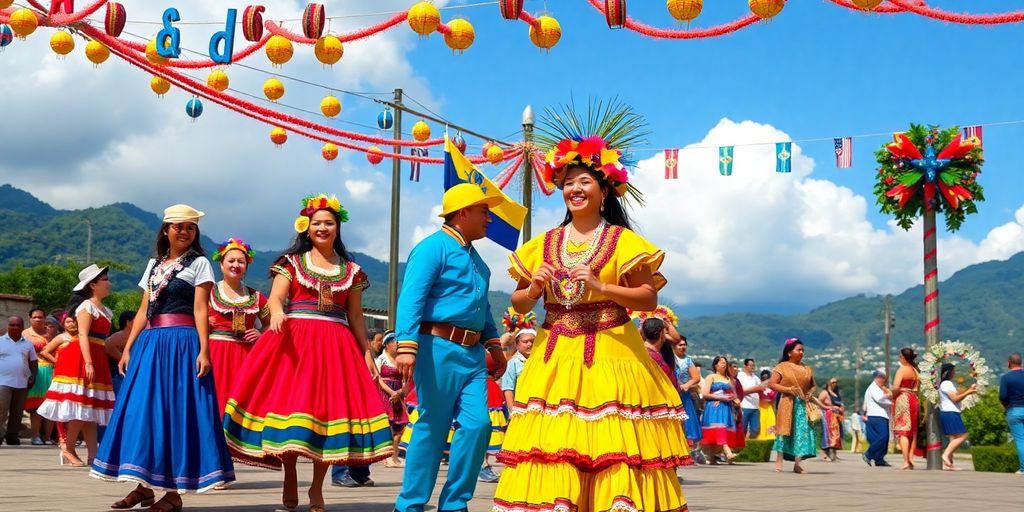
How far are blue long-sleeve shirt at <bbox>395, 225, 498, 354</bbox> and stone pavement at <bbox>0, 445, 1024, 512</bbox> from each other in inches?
67.1

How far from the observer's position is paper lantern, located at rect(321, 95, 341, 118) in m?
18.0

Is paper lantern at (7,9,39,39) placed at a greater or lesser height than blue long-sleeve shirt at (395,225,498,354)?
greater

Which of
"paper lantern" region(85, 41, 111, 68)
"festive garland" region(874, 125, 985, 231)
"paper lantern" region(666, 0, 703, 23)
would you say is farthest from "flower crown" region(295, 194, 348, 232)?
"festive garland" region(874, 125, 985, 231)

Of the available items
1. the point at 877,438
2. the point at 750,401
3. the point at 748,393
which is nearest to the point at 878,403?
the point at 877,438

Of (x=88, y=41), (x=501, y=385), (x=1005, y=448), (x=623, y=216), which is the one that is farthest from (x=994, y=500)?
(x=88, y=41)

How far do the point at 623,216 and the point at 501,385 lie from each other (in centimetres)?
616

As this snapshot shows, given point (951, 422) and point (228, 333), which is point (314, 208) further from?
point (951, 422)

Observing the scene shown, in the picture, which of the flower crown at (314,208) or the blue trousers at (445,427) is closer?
the blue trousers at (445,427)

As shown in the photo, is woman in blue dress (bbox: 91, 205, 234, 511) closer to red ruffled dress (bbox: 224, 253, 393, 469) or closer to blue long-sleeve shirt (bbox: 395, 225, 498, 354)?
red ruffled dress (bbox: 224, 253, 393, 469)

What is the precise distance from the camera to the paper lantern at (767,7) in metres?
11.8

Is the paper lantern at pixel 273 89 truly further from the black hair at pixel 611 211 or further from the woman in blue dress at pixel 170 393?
the black hair at pixel 611 211

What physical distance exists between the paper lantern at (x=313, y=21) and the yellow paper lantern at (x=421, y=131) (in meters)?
6.09

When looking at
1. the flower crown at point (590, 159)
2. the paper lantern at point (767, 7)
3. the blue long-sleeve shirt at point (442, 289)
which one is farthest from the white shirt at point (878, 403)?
the flower crown at point (590, 159)

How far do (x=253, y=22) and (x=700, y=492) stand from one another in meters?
7.86
